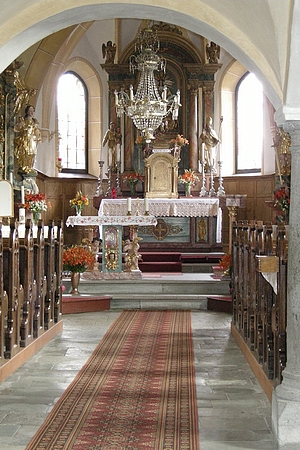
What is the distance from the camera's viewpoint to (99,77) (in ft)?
58.3

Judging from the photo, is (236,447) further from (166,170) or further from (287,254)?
(166,170)

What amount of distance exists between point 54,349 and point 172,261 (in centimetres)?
727

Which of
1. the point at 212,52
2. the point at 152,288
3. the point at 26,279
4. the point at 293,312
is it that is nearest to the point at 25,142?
the point at 152,288

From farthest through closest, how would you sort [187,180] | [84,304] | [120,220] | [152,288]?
[187,180] < [120,220] < [152,288] < [84,304]

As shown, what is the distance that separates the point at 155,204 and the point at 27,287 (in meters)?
8.20

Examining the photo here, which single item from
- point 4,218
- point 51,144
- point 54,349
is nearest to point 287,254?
point 54,349

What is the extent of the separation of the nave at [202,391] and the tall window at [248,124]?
31.5ft

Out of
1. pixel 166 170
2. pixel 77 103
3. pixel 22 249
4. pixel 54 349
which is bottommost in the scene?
pixel 54 349

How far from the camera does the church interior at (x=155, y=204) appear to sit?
5.09m

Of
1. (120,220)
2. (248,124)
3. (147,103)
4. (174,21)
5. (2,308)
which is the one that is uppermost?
(248,124)

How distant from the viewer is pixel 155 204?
48.7 ft

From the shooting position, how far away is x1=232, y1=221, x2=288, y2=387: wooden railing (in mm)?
5082

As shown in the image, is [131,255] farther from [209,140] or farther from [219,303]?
[209,140]

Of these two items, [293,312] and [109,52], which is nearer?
[293,312]
